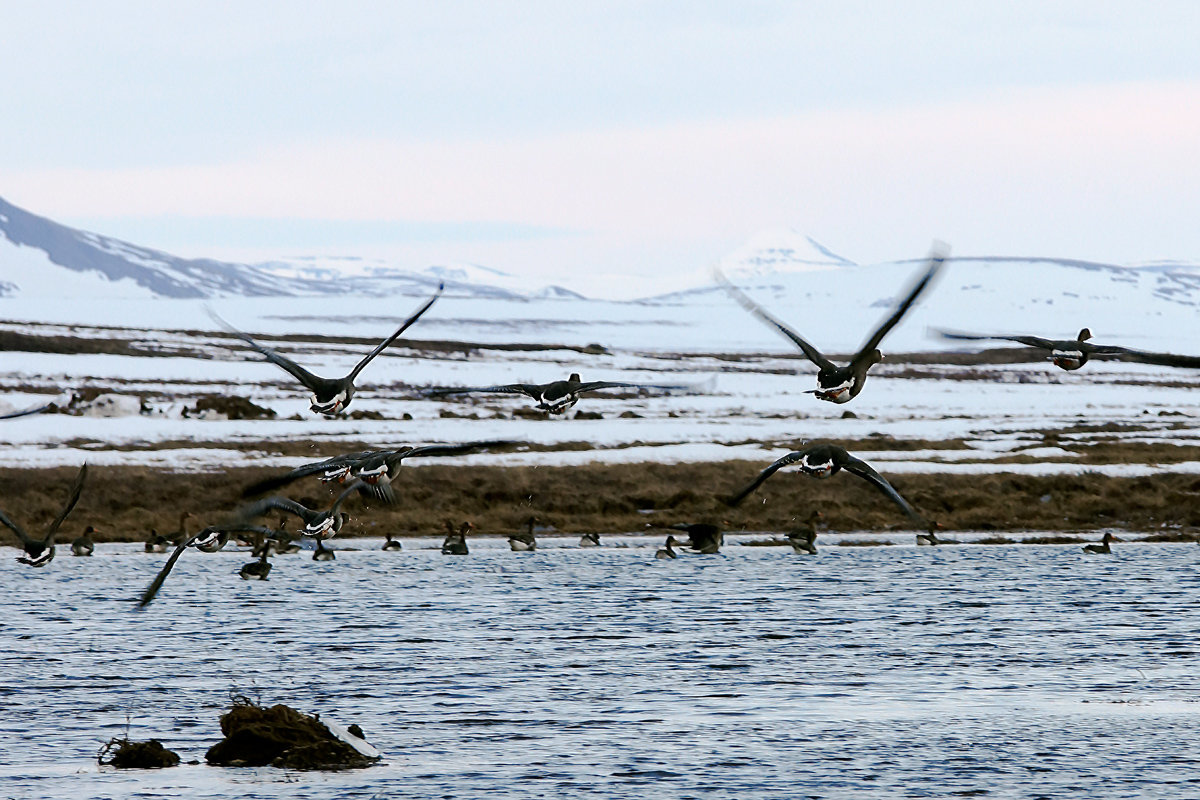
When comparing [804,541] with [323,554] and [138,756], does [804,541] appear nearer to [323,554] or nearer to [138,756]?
[323,554]

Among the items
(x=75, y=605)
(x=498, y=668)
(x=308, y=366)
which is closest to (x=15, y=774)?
(x=498, y=668)

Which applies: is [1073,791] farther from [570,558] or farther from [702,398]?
[702,398]

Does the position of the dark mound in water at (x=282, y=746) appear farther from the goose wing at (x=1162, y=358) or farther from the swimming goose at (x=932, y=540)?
the swimming goose at (x=932, y=540)

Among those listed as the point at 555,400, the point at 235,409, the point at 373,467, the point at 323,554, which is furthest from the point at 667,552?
the point at 235,409

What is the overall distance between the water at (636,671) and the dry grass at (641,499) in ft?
14.7

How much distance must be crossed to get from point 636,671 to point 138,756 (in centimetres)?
934

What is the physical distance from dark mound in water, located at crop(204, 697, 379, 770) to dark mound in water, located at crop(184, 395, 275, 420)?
128ft

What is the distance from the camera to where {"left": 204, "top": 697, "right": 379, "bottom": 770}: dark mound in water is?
18.5 meters

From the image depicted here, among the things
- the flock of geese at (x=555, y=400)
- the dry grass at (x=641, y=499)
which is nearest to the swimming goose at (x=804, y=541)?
the dry grass at (x=641, y=499)

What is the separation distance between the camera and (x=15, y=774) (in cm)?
1778

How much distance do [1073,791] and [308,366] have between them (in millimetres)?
62555

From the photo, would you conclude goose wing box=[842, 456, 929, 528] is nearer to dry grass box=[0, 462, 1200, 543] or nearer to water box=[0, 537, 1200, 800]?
water box=[0, 537, 1200, 800]

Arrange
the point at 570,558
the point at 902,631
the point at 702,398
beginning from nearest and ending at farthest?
the point at 902,631 < the point at 570,558 < the point at 702,398

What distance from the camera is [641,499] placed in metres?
46.5
